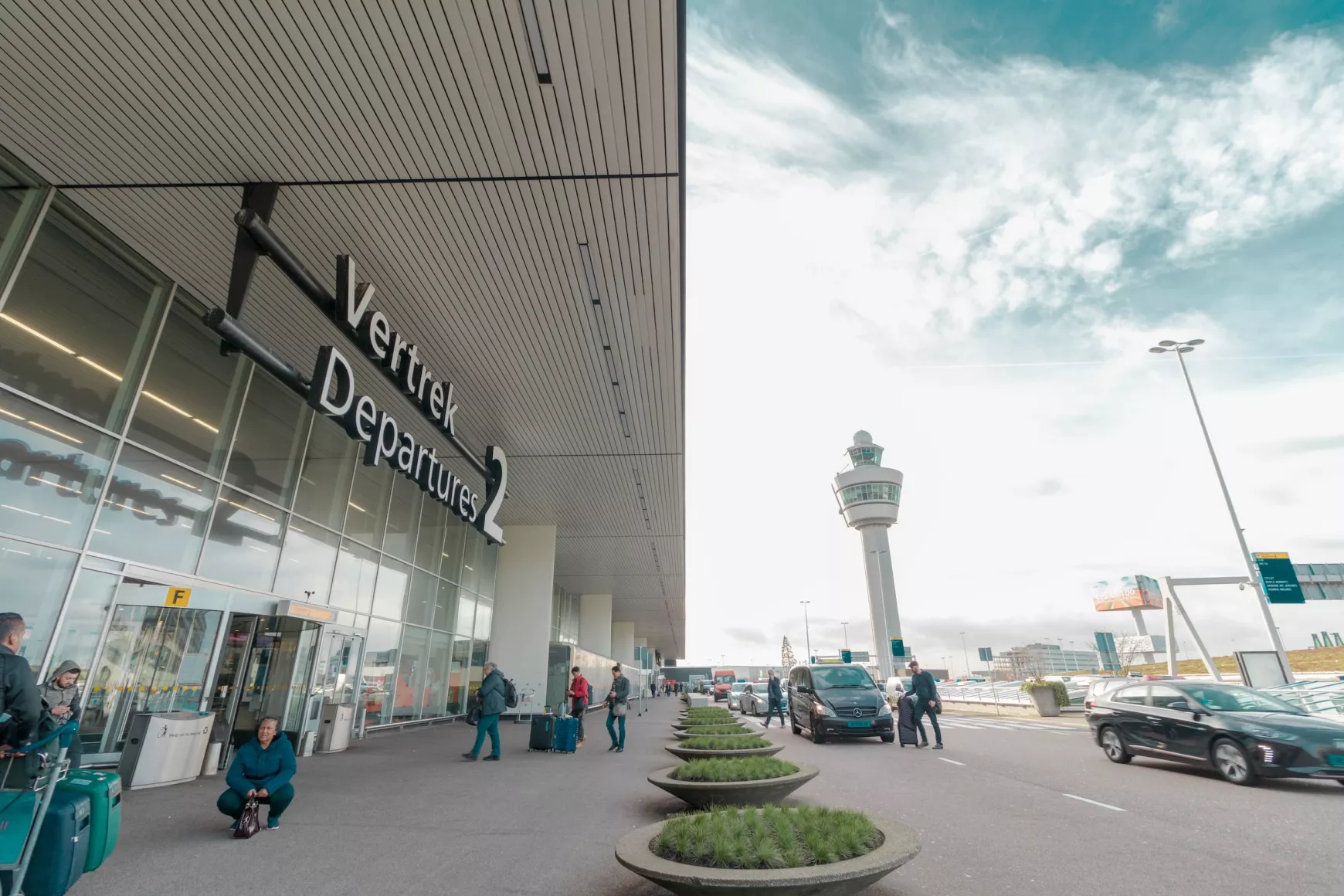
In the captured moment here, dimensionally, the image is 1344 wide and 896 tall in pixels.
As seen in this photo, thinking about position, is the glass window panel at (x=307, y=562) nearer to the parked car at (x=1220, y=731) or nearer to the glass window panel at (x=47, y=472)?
the glass window panel at (x=47, y=472)

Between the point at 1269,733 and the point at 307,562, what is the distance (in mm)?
14729

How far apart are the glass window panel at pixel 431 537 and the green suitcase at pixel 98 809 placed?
512 inches

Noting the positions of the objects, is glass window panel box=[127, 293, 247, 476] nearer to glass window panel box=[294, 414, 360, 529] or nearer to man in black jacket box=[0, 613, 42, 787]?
glass window panel box=[294, 414, 360, 529]

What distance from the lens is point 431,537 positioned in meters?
17.3

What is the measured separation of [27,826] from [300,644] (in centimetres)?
843

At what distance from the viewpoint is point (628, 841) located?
3703 millimetres

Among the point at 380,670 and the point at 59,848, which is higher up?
the point at 380,670

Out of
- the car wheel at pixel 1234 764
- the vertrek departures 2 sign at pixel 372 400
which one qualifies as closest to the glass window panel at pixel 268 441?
the vertrek departures 2 sign at pixel 372 400

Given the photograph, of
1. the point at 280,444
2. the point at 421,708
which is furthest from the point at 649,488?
the point at 280,444

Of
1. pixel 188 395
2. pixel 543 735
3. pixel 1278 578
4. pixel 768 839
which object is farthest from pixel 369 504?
pixel 1278 578

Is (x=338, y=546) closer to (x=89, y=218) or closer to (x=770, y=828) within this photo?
(x=89, y=218)

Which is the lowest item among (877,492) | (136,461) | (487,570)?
(136,461)

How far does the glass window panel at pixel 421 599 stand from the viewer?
15.7 meters

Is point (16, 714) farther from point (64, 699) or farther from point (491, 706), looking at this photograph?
point (491, 706)
